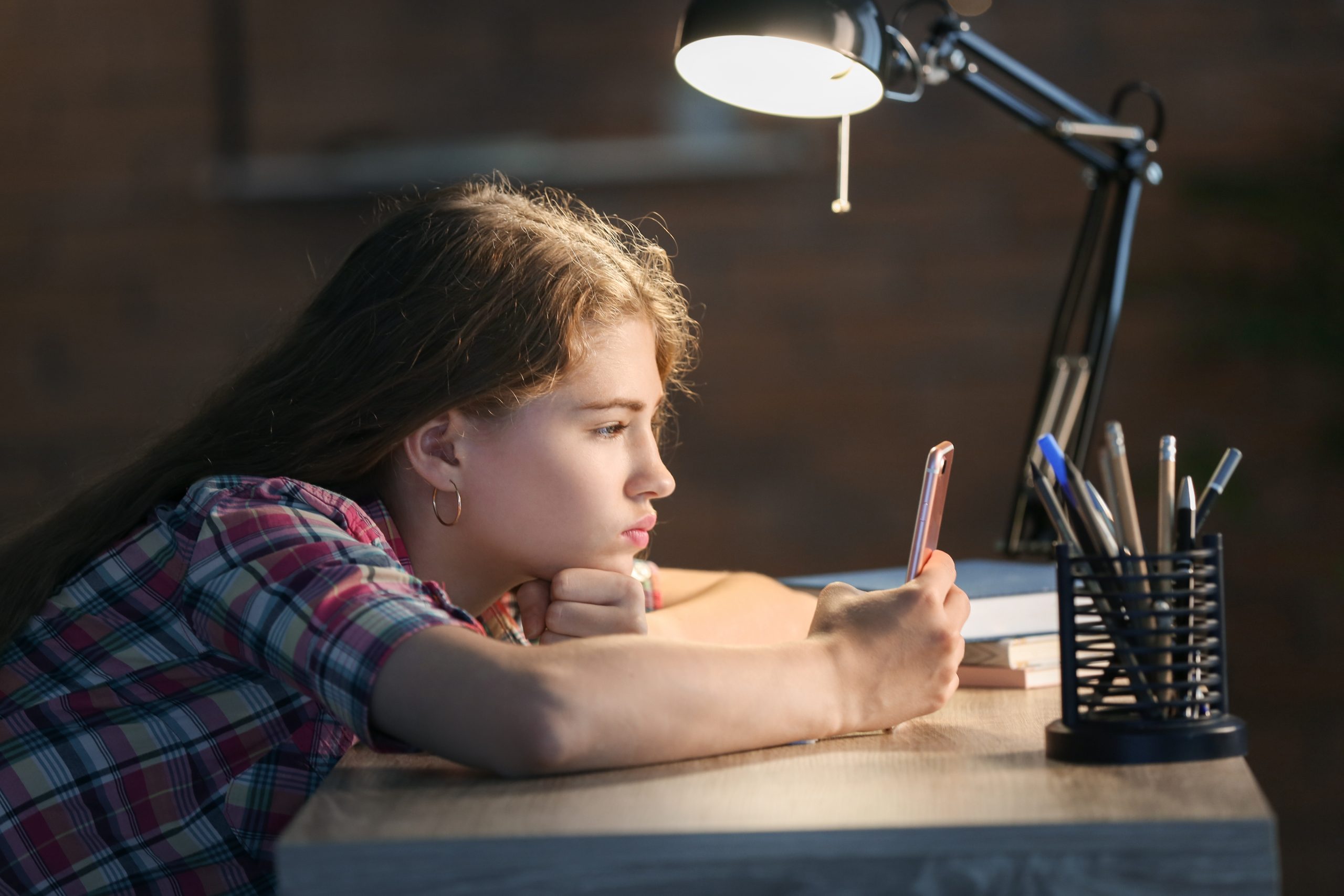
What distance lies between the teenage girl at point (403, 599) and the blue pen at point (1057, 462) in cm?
12

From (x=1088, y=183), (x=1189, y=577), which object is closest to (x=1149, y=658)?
(x=1189, y=577)

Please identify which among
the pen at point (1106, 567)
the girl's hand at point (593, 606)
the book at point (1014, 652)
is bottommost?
the book at point (1014, 652)

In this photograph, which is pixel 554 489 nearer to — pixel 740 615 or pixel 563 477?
pixel 563 477

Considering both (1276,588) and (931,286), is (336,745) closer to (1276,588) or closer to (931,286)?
(931,286)

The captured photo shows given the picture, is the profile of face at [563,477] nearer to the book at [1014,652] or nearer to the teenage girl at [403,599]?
the teenage girl at [403,599]

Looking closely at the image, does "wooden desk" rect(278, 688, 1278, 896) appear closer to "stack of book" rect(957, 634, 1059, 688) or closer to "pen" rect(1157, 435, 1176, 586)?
"pen" rect(1157, 435, 1176, 586)

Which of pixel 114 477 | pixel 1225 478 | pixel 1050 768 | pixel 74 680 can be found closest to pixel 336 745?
pixel 74 680

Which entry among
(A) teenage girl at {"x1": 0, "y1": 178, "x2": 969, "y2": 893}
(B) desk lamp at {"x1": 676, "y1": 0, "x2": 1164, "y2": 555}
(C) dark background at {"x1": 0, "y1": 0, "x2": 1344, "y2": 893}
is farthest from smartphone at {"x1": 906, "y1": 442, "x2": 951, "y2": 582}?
(C) dark background at {"x1": 0, "y1": 0, "x2": 1344, "y2": 893}

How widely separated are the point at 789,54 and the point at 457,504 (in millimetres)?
501

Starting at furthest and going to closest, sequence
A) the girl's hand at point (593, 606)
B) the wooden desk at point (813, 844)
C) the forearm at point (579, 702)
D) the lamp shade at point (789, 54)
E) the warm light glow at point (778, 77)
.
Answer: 1. the warm light glow at point (778, 77)
2. the lamp shade at point (789, 54)
3. the girl's hand at point (593, 606)
4. the forearm at point (579, 702)
5. the wooden desk at point (813, 844)

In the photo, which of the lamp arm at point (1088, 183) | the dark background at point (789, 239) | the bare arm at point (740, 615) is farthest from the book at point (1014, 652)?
the dark background at point (789, 239)

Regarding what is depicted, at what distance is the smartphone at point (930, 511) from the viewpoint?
81cm

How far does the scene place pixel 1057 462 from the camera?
2.24 feet

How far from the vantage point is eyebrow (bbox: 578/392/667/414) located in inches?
36.8
